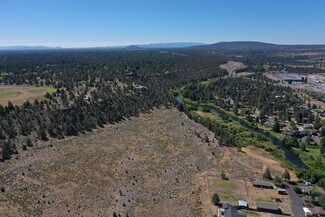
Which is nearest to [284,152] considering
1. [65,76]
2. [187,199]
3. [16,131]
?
[187,199]

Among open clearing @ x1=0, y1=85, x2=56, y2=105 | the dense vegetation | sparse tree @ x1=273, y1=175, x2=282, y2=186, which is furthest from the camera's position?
open clearing @ x1=0, y1=85, x2=56, y2=105

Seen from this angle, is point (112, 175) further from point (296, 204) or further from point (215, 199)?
point (296, 204)

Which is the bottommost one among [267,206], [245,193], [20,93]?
[245,193]

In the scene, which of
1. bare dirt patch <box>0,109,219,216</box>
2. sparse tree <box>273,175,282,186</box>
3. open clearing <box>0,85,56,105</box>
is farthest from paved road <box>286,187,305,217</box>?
open clearing <box>0,85,56,105</box>

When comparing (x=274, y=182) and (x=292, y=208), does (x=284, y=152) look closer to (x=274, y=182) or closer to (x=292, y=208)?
(x=274, y=182)

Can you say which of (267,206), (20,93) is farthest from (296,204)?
(20,93)

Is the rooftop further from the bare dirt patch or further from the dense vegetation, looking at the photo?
the dense vegetation

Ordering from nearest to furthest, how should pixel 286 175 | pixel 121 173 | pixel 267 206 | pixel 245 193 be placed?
1. pixel 267 206
2. pixel 245 193
3. pixel 286 175
4. pixel 121 173
